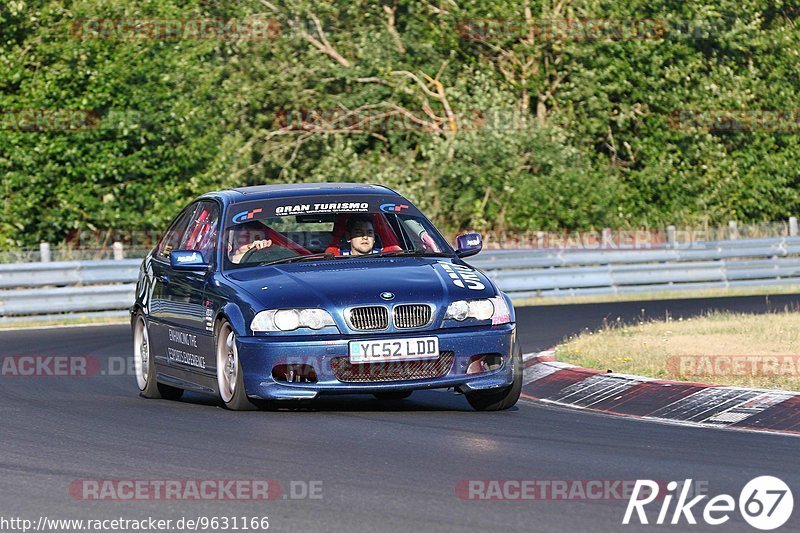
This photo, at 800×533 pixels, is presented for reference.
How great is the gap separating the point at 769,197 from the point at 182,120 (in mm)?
14367

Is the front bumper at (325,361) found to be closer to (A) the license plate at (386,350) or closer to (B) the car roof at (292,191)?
(A) the license plate at (386,350)

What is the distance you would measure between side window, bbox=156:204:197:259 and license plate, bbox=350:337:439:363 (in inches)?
113

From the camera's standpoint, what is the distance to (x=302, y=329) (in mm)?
10102

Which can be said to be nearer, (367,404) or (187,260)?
(187,260)

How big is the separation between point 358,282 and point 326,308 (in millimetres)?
369

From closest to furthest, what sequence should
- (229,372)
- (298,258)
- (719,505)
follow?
1. (719,505)
2. (229,372)
3. (298,258)

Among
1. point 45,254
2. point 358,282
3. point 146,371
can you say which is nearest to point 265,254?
point 358,282

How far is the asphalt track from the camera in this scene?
6.78 metres

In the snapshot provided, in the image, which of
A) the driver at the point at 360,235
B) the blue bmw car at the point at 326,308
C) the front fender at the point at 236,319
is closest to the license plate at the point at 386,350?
the blue bmw car at the point at 326,308

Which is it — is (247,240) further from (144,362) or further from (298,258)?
(144,362)

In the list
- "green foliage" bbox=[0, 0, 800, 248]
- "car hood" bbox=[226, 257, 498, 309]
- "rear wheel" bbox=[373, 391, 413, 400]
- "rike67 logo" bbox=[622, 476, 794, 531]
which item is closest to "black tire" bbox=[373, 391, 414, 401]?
"rear wheel" bbox=[373, 391, 413, 400]

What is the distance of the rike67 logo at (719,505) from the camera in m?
6.51

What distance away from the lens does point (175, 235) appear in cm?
1266

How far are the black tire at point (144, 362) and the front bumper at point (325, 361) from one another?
6.93ft
